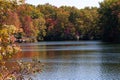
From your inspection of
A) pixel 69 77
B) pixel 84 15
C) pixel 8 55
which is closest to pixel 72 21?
pixel 84 15

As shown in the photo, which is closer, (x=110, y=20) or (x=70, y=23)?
(x=110, y=20)

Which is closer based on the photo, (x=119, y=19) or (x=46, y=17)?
(x=119, y=19)

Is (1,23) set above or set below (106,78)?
above

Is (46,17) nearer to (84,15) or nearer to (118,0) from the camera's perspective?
(84,15)

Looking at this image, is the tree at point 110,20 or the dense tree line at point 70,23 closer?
the tree at point 110,20

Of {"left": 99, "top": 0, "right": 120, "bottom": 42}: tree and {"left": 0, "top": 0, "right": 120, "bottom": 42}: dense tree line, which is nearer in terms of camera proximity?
{"left": 99, "top": 0, "right": 120, "bottom": 42}: tree

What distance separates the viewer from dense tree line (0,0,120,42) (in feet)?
376

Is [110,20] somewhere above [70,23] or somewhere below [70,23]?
above

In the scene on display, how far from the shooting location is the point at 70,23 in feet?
491

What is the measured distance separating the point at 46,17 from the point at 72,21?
35.6 feet

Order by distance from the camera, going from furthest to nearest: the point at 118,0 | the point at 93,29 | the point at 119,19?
the point at 93,29
the point at 118,0
the point at 119,19

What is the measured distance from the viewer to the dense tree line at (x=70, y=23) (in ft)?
376

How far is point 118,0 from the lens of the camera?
379 ft

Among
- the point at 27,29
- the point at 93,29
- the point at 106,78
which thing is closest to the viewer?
the point at 106,78
